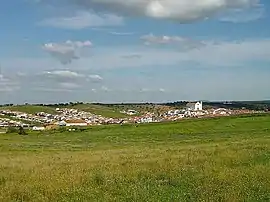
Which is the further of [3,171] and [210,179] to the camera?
[3,171]

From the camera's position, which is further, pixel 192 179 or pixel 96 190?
pixel 192 179

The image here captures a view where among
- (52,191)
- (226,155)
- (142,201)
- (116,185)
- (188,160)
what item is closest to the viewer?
(142,201)

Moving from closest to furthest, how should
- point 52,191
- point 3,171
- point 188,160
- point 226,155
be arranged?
point 52,191
point 3,171
point 188,160
point 226,155

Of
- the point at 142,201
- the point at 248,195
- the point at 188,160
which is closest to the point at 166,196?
the point at 142,201

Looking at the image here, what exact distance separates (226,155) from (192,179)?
29.9 ft

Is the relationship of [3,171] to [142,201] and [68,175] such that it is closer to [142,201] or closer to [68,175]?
[68,175]

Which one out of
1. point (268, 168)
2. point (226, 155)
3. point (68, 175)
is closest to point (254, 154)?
point (226, 155)

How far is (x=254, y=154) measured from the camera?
25.8 meters

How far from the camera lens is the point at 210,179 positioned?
17047 millimetres

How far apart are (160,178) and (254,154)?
9.19 m

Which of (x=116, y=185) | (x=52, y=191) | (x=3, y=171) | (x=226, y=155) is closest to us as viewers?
(x=52, y=191)

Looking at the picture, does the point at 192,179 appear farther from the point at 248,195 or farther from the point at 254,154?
the point at 254,154

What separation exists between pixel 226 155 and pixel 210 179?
9.22 metres

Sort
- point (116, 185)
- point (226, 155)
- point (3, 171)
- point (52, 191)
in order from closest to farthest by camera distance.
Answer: point (52, 191) < point (116, 185) < point (3, 171) < point (226, 155)
